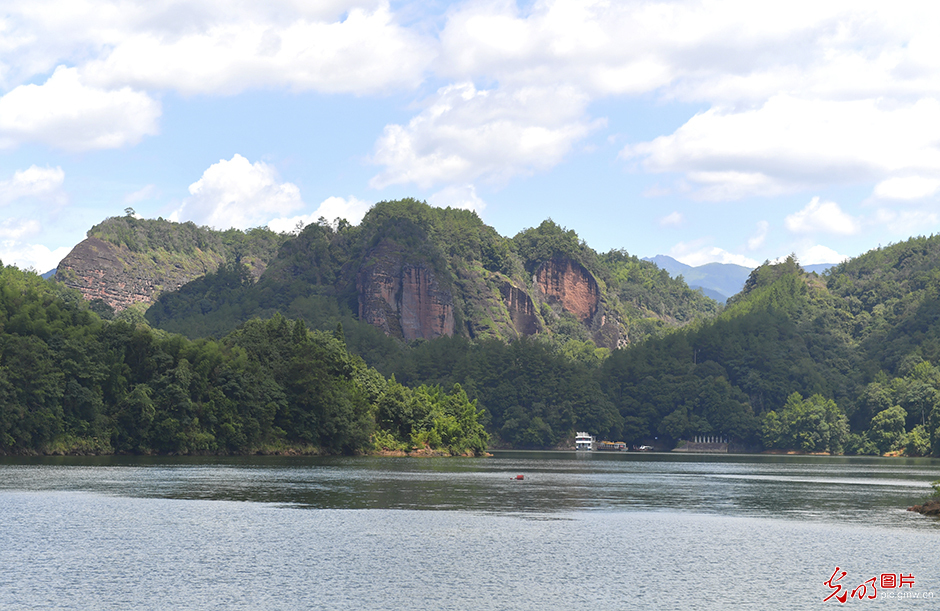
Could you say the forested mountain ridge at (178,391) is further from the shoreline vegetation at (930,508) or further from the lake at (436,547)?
the shoreline vegetation at (930,508)

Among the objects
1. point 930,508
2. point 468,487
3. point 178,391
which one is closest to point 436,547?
point 930,508

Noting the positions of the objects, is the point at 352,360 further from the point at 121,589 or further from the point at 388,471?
the point at 121,589

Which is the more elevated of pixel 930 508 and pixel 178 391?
pixel 178 391

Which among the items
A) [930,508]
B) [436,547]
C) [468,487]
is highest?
[436,547]

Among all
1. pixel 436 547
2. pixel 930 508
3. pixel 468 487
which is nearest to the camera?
pixel 436 547

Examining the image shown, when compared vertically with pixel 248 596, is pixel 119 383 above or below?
above

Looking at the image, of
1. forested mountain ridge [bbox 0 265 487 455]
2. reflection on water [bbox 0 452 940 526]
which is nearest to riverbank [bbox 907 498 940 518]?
reflection on water [bbox 0 452 940 526]

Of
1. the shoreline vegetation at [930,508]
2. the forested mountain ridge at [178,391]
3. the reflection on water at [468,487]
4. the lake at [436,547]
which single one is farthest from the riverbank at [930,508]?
the forested mountain ridge at [178,391]

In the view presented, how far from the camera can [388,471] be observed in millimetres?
107938

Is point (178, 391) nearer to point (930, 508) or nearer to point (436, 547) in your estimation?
point (436, 547)

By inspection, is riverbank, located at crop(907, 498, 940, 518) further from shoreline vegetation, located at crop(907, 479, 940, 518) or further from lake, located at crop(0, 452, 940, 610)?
lake, located at crop(0, 452, 940, 610)

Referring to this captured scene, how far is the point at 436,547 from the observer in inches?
1892

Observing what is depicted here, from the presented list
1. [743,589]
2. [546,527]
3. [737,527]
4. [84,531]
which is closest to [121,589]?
[84,531]

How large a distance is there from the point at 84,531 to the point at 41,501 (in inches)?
563
